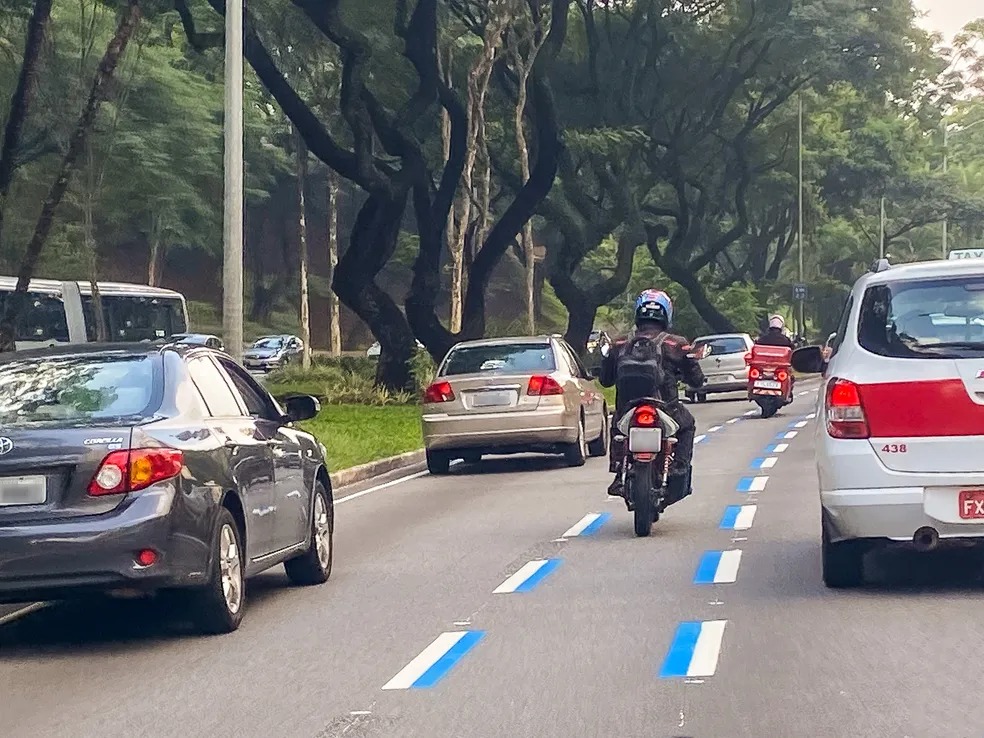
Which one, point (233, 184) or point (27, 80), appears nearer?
point (233, 184)

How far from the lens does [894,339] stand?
31.9ft

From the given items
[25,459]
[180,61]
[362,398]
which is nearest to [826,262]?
[180,61]

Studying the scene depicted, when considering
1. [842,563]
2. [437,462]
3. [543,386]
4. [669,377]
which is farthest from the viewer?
[437,462]

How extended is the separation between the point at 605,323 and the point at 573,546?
2469 inches

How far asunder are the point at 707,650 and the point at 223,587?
8.29 feet

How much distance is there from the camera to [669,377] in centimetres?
1314

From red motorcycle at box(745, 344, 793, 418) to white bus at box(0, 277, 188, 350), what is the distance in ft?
54.7

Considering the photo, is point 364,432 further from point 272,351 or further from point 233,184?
point 272,351

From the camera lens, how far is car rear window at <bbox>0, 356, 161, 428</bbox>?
888 cm

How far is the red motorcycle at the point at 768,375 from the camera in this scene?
3044 cm

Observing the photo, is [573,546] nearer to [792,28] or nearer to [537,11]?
[537,11]

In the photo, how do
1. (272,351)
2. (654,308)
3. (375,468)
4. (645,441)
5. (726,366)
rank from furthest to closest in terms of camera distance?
(272,351) < (726,366) < (375,468) < (654,308) < (645,441)

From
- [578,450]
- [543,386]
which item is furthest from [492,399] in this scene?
[578,450]

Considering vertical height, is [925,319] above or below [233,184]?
below
